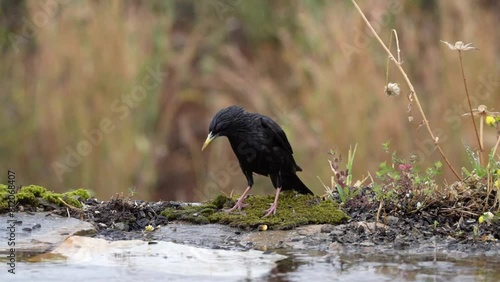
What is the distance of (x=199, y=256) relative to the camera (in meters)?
4.36

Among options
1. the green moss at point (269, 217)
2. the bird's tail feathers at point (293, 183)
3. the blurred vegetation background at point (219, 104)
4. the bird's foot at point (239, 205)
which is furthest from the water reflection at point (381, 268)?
the blurred vegetation background at point (219, 104)

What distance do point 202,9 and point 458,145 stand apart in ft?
14.9

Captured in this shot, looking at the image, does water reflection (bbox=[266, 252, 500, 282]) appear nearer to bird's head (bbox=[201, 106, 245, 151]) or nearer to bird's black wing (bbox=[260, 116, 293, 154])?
bird's black wing (bbox=[260, 116, 293, 154])

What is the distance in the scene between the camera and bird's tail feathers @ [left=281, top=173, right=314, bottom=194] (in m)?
5.53

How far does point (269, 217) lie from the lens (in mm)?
5016

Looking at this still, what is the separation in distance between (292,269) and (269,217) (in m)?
0.95

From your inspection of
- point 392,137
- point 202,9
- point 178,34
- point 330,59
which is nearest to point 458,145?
point 392,137

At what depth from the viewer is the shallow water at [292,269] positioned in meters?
3.90

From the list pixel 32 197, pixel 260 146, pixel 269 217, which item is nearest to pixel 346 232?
pixel 269 217

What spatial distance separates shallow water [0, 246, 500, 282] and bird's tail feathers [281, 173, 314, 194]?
112 cm

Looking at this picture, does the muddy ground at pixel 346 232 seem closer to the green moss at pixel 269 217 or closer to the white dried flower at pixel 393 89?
the green moss at pixel 269 217

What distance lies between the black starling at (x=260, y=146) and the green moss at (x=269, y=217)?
4.7 inches

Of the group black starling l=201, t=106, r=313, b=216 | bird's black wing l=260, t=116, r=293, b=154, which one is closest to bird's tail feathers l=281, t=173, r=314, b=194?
black starling l=201, t=106, r=313, b=216

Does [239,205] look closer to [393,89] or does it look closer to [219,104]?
[393,89]
